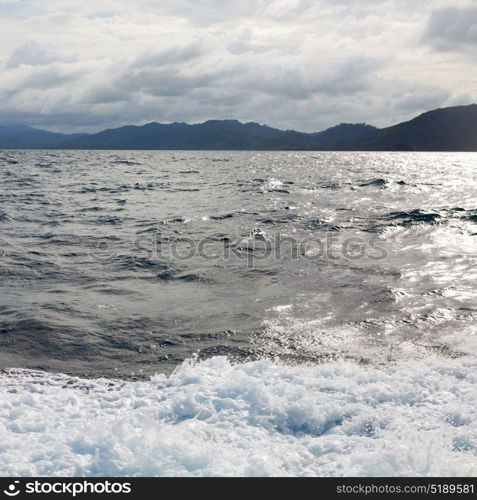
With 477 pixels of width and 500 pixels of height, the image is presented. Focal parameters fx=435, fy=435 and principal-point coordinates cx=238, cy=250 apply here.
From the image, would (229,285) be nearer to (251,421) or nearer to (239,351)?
(239,351)

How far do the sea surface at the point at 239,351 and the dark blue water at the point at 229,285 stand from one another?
64mm

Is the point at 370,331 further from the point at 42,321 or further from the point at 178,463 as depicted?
the point at 42,321

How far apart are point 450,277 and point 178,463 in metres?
11.8

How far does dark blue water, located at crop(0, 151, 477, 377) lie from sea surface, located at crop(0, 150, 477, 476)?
0.06m

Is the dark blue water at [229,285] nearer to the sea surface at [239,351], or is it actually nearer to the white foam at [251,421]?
the sea surface at [239,351]

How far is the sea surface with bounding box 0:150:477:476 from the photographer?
579 centimetres

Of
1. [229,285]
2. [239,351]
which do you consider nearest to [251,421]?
[239,351]

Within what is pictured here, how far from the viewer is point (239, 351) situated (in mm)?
9258

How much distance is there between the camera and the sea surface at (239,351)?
5.79 metres

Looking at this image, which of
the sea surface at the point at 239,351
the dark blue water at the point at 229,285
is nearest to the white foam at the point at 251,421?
the sea surface at the point at 239,351

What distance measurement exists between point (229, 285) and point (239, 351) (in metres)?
4.77

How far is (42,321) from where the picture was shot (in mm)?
10867
